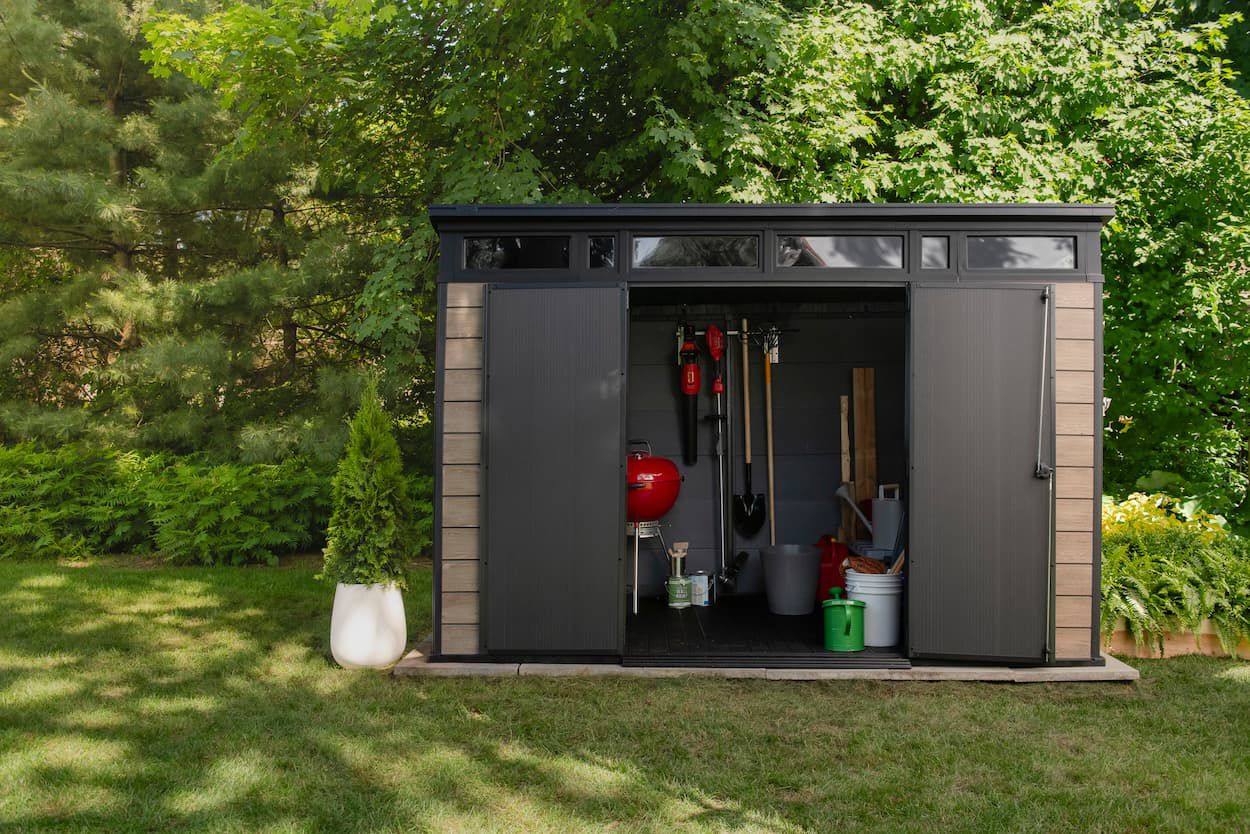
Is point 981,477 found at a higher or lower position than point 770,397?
lower

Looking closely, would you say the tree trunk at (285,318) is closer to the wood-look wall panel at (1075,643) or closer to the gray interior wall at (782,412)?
the gray interior wall at (782,412)

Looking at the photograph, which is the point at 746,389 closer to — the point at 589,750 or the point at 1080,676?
the point at 1080,676

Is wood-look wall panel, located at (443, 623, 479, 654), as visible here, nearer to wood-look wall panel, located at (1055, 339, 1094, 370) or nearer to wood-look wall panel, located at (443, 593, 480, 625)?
wood-look wall panel, located at (443, 593, 480, 625)

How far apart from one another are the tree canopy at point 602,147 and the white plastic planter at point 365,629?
10.3 feet

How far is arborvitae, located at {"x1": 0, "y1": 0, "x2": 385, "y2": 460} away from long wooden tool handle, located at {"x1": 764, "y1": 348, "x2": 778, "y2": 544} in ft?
13.0

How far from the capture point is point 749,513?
6488 millimetres

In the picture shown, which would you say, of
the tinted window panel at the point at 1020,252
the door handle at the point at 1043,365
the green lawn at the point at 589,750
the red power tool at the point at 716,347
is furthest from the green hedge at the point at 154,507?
the door handle at the point at 1043,365

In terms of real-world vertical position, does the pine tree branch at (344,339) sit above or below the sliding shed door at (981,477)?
above

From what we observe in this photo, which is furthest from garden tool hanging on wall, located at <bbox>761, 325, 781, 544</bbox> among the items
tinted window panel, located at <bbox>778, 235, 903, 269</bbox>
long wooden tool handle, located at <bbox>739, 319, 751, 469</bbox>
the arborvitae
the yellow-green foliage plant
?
the arborvitae

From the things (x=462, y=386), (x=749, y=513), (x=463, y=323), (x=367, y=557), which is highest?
(x=463, y=323)

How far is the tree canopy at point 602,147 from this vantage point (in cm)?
749

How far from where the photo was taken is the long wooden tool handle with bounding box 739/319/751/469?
253 inches

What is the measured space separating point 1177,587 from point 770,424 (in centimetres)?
240

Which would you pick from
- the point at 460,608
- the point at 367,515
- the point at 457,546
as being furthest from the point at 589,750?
the point at 367,515
